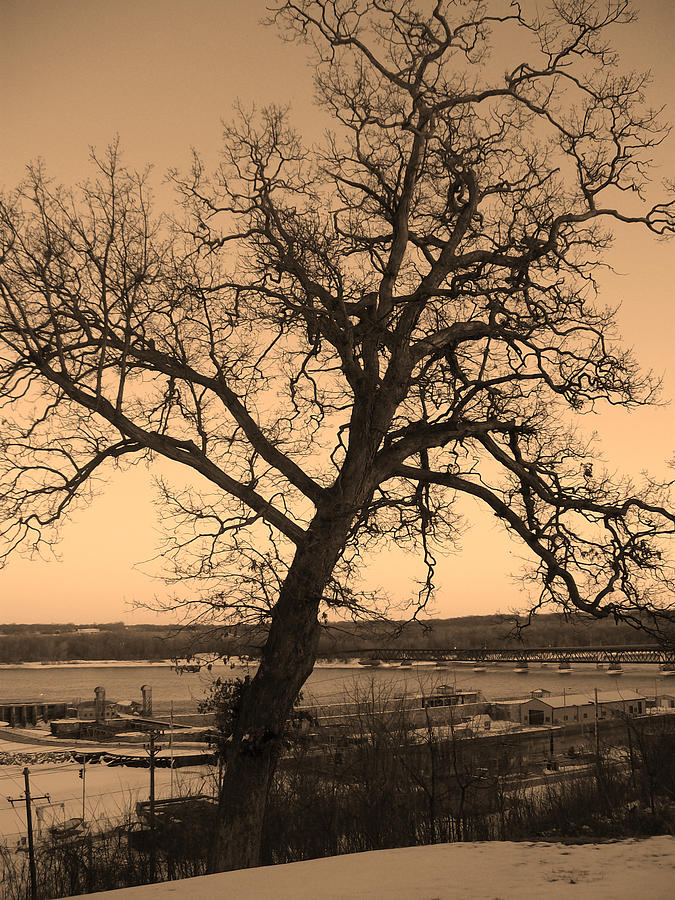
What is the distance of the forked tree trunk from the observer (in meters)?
8.13

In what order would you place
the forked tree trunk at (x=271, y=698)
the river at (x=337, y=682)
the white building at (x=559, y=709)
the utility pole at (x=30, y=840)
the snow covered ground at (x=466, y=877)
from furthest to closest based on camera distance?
the river at (x=337, y=682), the white building at (x=559, y=709), the utility pole at (x=30, y=840), the forked tree trunk at (x=271, y=698), the snow covered ground at (x=466, y=877)

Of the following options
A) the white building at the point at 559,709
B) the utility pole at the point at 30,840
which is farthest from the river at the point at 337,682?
the utility pole at the point at 30,840

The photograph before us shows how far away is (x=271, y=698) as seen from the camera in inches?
332

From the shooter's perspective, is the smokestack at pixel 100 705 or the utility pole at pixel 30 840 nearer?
the utility pole at pixel 30 840

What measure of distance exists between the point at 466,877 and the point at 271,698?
12.3ft

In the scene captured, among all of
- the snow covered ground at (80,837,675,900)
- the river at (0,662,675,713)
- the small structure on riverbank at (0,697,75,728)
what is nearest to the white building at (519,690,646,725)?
the river at (0,662,675,713)

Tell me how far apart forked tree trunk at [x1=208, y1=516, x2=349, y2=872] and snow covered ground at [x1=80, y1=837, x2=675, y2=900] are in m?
2.39

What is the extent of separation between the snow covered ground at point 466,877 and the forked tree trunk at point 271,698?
239 cm

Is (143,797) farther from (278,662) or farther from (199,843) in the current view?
(278,662)

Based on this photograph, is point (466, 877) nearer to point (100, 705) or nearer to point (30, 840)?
point (30, 840)

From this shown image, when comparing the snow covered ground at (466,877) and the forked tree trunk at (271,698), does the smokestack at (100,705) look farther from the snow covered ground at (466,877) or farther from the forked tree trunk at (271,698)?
the snow covered ground at (466,877)

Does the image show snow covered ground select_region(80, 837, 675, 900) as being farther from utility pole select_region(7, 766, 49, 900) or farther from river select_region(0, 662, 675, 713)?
river select_region(0, 662, 675, 713)

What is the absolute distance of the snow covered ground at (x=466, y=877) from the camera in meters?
4.62

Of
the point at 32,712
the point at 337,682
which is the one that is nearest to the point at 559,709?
the point at 337,682
